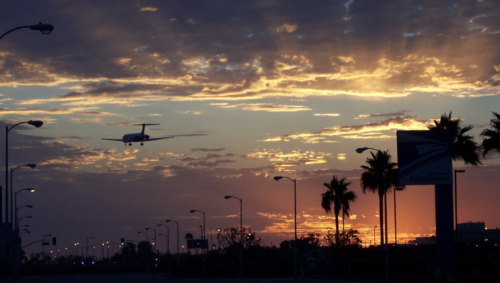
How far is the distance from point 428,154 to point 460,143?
4.68 metres

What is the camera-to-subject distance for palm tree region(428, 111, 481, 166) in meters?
54.3

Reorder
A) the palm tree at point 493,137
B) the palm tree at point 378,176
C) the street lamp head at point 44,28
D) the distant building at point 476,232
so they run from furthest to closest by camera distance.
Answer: the distant building at point 476,232 < the palm tree at point 378,176 < the palm tree at point 493,137 < the street lamp head at point 44,28

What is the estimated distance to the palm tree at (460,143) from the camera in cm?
5431

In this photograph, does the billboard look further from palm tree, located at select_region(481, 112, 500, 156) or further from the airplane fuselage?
the airplane fuselage

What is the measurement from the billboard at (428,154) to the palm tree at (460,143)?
239cm

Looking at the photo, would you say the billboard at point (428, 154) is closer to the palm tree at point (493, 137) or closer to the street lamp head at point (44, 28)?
the palm tree at point (493, 137)

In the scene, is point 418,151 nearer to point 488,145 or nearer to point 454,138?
point 454,138

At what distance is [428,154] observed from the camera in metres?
52.5

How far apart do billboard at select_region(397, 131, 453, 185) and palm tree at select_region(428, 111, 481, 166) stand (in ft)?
7.85

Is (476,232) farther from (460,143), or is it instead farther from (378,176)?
(460,143)

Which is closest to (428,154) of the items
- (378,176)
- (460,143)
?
(460,143)

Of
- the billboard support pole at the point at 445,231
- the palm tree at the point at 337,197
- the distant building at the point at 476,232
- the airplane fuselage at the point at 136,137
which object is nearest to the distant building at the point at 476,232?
the distant building at the point at 476,232

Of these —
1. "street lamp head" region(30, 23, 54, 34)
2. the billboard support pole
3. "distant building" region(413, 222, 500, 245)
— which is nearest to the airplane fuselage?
the billboard support pole

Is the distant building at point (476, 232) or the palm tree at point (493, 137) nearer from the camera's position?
the palm tree at point (493, 137)
